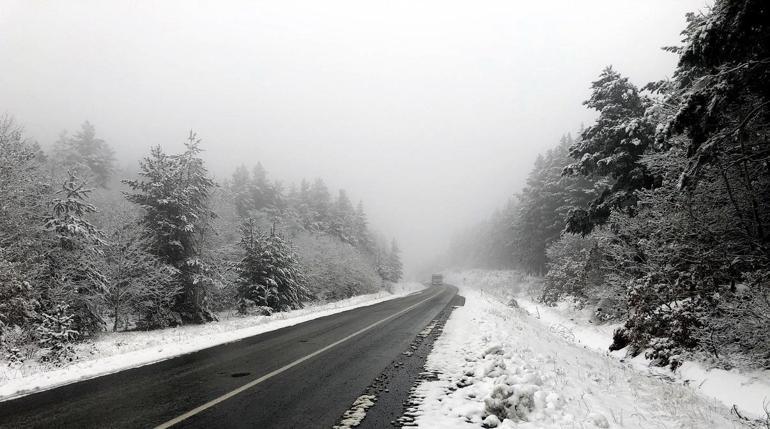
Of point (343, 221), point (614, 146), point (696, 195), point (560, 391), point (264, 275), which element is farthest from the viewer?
point (343, 221)

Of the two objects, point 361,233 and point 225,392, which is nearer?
point 225,392

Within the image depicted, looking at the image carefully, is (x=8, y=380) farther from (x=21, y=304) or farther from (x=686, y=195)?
(x=686, y=195)

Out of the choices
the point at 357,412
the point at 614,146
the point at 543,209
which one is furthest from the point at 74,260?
the point at 543,209

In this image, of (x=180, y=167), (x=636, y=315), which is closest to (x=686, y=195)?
(x=636, y=315)

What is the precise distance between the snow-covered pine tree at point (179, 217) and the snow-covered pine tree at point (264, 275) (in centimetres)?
267

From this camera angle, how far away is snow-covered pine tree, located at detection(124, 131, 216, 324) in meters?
20.8

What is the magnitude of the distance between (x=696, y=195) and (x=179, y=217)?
22457mm

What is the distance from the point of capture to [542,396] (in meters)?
5.65

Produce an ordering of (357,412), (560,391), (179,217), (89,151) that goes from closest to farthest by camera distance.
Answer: (357,412), (560,391), (179,217), (89,151)

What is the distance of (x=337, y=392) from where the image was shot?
6.53 m

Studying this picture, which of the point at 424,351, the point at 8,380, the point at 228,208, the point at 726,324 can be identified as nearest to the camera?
the point at 8,380

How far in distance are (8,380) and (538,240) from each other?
40.6m

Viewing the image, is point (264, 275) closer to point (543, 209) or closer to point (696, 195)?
A: point (696, 195)

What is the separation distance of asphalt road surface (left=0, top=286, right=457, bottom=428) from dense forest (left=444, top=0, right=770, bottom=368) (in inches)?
304
